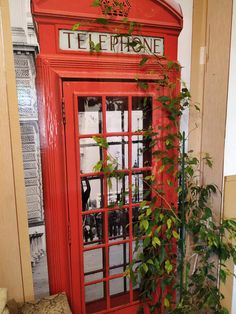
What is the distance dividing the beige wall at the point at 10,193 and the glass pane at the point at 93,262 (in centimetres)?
42

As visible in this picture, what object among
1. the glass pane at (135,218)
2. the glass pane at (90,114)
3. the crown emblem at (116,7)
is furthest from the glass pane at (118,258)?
the crown emblem at (116,7)

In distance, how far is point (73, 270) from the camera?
1.92 metres

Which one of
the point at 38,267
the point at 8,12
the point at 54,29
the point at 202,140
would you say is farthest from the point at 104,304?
the point at 8,12

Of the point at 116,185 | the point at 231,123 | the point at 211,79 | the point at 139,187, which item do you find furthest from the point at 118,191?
the point at 211,79

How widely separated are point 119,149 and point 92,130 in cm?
26

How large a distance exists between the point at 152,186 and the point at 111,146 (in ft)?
1.56

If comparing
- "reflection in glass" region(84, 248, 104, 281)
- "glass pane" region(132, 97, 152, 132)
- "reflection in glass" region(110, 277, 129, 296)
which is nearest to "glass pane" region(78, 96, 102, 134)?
"glass pane" region(132, 97, 152, 132)

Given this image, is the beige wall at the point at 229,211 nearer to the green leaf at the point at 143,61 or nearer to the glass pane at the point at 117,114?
the glass pane at the point at 117,114

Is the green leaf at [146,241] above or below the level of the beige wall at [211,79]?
below

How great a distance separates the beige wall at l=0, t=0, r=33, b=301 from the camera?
160cm

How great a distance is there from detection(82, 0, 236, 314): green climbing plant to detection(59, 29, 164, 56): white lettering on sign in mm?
38

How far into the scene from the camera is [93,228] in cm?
199

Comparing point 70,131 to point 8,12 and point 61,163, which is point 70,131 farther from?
point 8,12

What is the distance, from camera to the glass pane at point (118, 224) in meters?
2.04
